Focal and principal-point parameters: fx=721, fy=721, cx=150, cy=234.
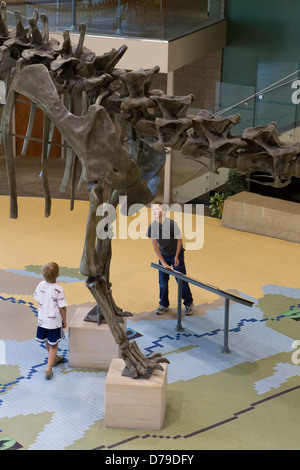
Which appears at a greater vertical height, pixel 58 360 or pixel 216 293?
pixel 216 293

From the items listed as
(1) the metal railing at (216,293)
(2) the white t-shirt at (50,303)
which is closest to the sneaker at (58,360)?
(2) the white t-shirt at (50,303)

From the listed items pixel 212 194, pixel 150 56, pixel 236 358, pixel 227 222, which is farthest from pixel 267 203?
pixel 236 358

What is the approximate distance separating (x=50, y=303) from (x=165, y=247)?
1.90 metres

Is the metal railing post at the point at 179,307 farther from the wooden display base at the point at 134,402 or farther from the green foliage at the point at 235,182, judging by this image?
the green foliage at the point at 235,182

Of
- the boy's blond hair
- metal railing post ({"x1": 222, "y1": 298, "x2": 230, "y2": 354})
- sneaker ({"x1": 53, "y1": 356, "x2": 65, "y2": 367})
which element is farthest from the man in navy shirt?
the boy's blond hair

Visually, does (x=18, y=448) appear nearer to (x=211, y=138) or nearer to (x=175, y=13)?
(x=211, y=138)

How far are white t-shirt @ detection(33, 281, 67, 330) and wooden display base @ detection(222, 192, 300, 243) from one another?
499 centimetres

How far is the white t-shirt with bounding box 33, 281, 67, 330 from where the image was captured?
7.21 m

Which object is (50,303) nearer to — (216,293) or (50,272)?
(50,272)

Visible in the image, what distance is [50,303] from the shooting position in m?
7.21

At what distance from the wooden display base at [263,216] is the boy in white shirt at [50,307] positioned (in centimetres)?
496

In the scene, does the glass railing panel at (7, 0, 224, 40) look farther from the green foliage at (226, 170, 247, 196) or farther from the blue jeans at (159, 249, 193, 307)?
the blue jeans at (159, 249, 193, 307)

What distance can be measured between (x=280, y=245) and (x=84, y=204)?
3.65m

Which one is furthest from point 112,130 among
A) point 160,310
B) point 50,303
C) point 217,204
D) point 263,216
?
point 217,204
